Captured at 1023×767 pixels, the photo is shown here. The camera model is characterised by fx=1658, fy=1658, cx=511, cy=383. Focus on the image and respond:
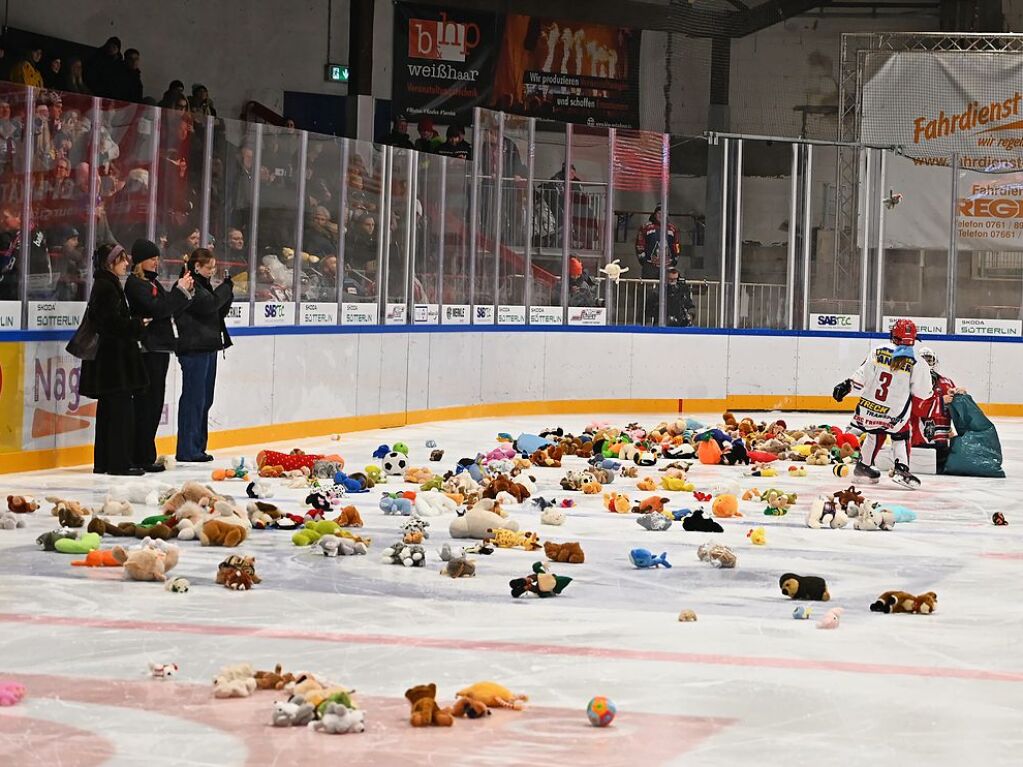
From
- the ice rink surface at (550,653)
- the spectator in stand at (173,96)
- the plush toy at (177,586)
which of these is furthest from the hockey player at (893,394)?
the spectator in stand at (173,96)

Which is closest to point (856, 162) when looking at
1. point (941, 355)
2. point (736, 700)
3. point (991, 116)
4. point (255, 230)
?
point (941, 355)

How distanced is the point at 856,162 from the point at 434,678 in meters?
16.4

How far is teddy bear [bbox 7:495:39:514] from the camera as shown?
9.55 m

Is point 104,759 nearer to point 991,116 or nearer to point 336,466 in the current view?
point 336,466

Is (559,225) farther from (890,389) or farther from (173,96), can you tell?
(890,389)

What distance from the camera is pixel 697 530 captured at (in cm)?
1016

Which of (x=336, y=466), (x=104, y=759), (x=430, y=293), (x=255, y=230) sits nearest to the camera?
(x=104, y=759)

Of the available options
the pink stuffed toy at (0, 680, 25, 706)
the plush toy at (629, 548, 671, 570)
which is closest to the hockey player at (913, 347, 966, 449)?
the plush toy at (629, 548, 671, 570)

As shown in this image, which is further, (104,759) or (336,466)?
(336,466)

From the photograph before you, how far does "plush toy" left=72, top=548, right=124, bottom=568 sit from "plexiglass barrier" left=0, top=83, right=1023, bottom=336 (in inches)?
195

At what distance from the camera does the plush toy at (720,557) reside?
340 inches

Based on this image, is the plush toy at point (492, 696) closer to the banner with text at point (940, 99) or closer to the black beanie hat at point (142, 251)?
the black beanie hat at point (142, 251)

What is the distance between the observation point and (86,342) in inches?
457

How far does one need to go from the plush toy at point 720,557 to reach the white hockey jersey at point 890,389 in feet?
16.0
